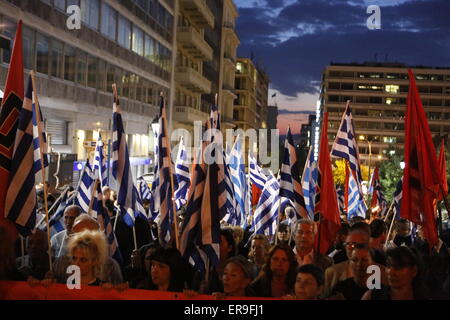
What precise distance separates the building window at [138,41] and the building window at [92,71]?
6.41 meters

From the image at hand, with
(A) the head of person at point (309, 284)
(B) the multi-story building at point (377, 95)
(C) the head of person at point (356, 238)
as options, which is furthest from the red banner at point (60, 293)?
(B) the multi-story building at point (377, 95)

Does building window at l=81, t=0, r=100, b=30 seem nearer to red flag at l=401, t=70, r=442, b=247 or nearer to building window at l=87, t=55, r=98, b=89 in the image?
building window at l=87, t=55, r=98, b=89

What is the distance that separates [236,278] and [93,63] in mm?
23009

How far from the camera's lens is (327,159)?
952 cm

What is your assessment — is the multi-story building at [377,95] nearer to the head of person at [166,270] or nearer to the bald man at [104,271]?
the head of person at [166,270]

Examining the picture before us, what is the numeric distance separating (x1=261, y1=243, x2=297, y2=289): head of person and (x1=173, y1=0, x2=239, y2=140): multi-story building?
2655 centimetres

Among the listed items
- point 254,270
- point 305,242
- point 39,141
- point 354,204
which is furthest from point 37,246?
point 354,204

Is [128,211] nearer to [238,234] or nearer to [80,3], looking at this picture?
[238,234]

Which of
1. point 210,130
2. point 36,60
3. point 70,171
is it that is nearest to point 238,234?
point 210,130

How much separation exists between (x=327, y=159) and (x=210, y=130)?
76.0 inches

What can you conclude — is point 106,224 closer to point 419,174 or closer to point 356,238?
point 356,238

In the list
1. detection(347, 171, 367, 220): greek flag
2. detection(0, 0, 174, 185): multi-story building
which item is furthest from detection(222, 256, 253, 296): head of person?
detection(0, 0, 174, 185): multi-story building

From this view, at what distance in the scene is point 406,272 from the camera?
17.9 ft

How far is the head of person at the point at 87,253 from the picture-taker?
6.00m
